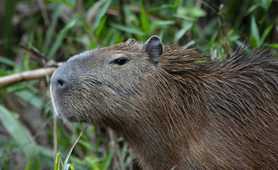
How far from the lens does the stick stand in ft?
16.2

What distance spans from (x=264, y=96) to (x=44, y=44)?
2.78 m

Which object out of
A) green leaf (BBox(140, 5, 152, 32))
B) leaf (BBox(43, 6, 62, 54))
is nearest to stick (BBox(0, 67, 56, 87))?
green leaf (BBox(140, 5, 152, 32))

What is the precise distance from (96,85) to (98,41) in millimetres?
1481

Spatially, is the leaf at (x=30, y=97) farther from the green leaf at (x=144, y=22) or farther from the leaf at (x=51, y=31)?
the green leaf at (x=144, y=22)

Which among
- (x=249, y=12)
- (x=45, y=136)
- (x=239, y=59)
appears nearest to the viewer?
(x=239, y=59)

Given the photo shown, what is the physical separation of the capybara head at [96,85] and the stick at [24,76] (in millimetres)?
1230

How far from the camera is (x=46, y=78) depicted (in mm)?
5039

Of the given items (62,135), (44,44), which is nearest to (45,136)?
(62,135)

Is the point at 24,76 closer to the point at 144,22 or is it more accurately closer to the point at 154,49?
the point at 144,22

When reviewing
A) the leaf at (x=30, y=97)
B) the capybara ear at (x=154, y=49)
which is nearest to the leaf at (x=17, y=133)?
the leaf at (x=30, y=97)

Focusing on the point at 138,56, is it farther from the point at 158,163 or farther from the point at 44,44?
the point at 44,44

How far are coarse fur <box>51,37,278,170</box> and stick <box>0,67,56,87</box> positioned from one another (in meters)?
1.20

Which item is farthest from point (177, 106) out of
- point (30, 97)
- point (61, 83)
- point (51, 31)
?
point (51, 31)

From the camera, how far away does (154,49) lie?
383cm
